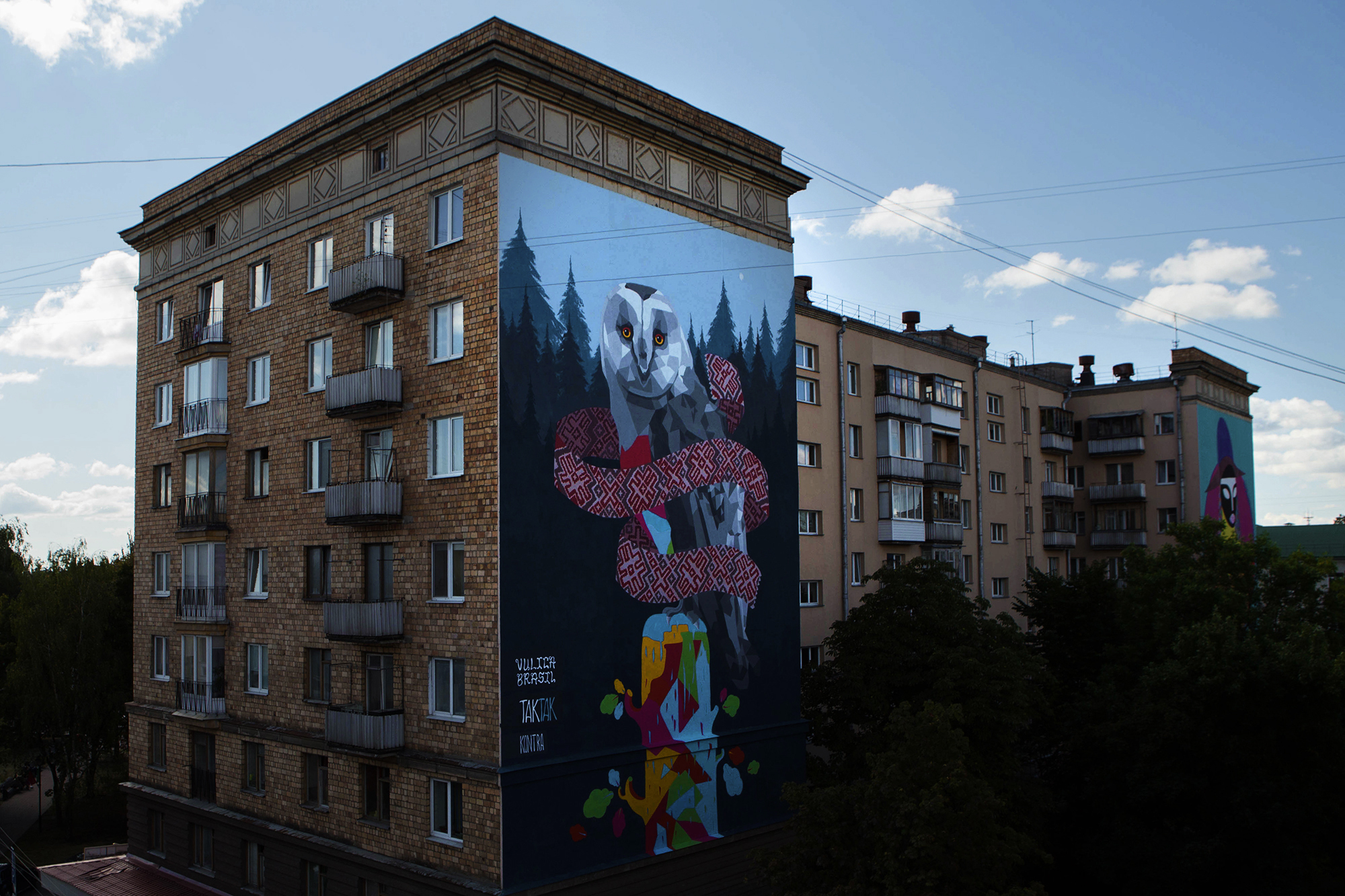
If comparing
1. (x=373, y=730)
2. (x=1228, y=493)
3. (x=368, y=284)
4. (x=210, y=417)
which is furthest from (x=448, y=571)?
(x=1228, y=493)

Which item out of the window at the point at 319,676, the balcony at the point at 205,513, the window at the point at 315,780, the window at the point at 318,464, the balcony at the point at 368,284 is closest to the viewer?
the balcony at the point at 368,284

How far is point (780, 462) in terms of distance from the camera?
29.9 metres

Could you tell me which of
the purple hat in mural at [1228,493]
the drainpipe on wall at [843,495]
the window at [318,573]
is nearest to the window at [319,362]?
the window at [318,573]

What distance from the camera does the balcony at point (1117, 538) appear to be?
56719 mm

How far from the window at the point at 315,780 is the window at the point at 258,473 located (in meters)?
7.83

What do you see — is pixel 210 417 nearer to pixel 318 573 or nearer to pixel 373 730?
pixel 318 573

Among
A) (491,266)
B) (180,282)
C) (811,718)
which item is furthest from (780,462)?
(180,282)

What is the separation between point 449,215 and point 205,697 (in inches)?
689

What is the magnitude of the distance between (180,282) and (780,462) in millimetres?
21180

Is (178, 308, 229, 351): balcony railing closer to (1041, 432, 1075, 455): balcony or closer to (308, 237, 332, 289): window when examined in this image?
(308, 237, 332, 289): window

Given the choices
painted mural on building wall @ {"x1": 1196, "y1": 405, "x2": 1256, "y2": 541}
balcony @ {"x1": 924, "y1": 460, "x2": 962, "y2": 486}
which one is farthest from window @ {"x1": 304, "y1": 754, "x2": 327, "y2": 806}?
painted mural on building wall @ {"x1": 1196, "y1": 405, "x2": 1256, "y2": 541}

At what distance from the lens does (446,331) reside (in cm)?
2370

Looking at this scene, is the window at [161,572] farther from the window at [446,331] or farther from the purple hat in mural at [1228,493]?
the purple hat in mural at [1228,493]

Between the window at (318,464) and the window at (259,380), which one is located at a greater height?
the window at (259,380)
